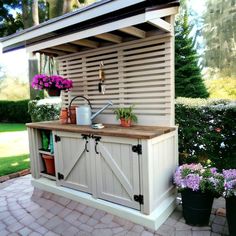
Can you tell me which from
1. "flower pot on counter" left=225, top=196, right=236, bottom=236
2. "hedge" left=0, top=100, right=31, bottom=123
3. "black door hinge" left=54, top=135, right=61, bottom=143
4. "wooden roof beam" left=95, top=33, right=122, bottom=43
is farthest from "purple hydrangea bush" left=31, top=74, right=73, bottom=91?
"hedge" left=0, top=100, right=31, bottom=123

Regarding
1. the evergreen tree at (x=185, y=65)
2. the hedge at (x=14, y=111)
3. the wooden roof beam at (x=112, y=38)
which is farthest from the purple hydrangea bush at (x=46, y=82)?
the hedge at (x=14, y=111)

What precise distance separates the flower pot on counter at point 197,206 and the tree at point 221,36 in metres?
8.86

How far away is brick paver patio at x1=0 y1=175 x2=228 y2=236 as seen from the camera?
7.23 ft

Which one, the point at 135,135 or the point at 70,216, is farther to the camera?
the point at 70,216

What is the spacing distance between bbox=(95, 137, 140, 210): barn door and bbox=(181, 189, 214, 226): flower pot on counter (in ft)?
1.62

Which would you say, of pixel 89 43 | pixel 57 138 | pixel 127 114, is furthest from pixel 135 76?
pixel 57 138

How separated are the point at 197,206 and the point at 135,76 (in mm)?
1593

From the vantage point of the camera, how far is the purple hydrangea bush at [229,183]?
1921 mm

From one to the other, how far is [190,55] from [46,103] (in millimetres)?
5594

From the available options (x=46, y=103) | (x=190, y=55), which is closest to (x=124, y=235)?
(x=46, y=103)

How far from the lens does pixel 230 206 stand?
1957 mm

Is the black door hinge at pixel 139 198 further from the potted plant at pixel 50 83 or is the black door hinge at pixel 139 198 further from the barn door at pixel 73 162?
the potted plant at pixel 50 83

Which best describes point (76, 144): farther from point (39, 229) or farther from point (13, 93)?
point (13, 93)

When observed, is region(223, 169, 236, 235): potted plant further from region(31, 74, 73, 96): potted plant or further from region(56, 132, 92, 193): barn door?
region(31, 74, 73, 96): potted plant
